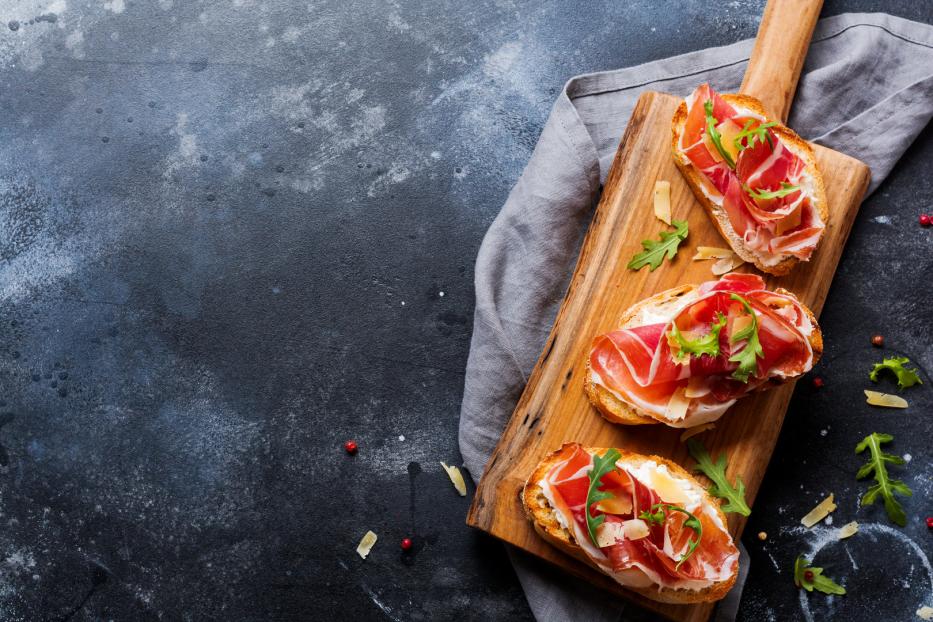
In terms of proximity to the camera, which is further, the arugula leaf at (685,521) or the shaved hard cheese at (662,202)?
the shaved hard cheese at (662,202)

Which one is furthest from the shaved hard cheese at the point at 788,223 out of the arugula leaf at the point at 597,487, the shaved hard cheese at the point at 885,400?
the arugula leaf at the point at 597,487

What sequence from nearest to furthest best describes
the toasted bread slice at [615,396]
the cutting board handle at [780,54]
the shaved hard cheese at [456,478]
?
1. the toasted bread slice at [615,396]
2. the cutting board handle at [780,54]
3. the shaved hard cheese at [456,478]

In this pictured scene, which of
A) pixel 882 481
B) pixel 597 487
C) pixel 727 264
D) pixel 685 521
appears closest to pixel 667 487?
pixel 685 521

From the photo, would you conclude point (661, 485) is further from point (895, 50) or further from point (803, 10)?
point (895, 50)

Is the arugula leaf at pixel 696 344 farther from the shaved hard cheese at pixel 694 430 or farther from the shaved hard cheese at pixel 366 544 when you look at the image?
the shaved hard cheese at pixel 366 544

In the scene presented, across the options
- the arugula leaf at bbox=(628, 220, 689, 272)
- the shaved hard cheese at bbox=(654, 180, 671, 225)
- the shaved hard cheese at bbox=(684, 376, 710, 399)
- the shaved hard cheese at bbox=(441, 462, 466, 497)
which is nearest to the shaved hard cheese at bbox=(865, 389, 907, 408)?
the shaved hard cheese at bbox=(684, 376, 710, 399)

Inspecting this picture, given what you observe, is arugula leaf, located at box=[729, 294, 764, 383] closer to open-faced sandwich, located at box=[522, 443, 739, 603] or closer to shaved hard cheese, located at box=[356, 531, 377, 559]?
open-faced sandwich, located at box=[522, 443, 739, 603]

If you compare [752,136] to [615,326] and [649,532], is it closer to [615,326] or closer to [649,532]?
[615,326]
